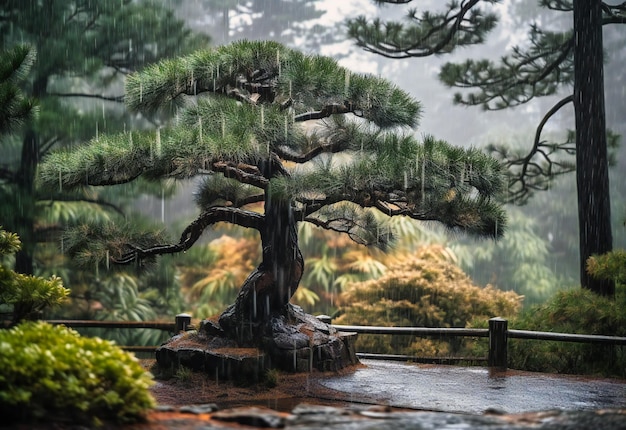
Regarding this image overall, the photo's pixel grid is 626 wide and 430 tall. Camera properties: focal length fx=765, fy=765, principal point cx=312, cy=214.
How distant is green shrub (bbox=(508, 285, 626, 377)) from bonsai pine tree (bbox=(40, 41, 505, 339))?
214 cm

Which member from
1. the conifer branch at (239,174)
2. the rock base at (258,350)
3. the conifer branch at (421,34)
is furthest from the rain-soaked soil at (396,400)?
the conifer branch at (421,34)

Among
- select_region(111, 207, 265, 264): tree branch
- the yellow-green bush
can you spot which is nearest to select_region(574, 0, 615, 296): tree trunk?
the yellow-green bush

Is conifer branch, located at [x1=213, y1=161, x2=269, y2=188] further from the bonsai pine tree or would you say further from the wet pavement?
the wet pavement

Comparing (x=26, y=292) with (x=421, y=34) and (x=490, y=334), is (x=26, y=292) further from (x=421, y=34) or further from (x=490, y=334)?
(x=421, y=34)

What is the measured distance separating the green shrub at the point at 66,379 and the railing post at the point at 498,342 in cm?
543

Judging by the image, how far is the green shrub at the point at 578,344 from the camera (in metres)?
8.45

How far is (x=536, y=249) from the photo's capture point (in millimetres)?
20531

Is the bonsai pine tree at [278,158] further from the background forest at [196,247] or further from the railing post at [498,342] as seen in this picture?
the railing post at [498,342]

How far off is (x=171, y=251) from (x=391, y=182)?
2.44 meters

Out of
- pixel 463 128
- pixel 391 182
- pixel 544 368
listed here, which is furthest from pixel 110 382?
pixel 463 128

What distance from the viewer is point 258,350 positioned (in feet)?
23.7

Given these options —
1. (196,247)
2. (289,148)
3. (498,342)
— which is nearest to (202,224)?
(289,148)

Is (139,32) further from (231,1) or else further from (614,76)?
(614,76)

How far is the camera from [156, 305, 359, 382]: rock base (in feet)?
23.0
